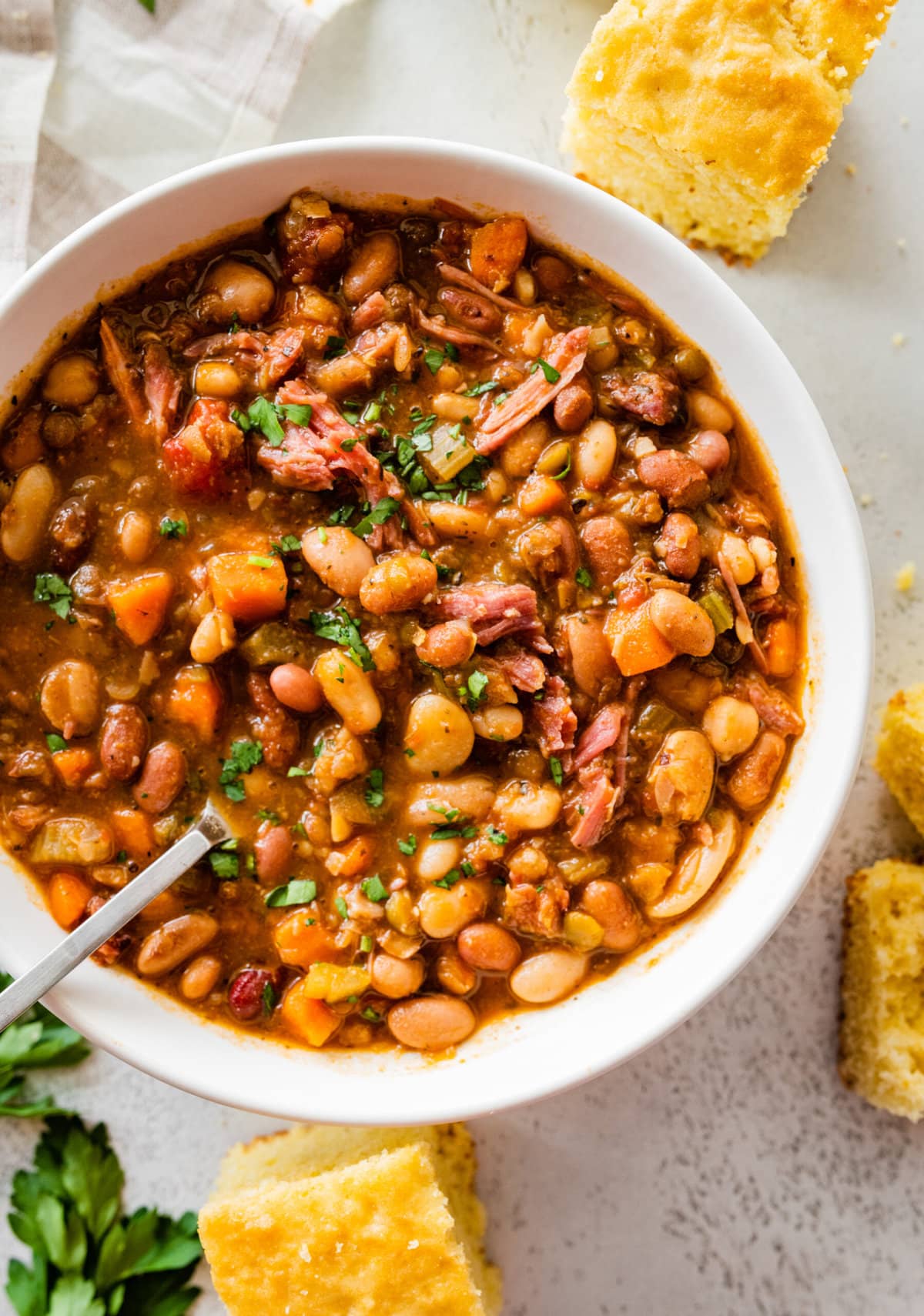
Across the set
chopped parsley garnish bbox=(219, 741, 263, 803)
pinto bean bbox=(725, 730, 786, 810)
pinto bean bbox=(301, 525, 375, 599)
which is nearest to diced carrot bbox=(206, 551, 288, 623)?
pinto bean bbox=(301, 525, 375, 599)

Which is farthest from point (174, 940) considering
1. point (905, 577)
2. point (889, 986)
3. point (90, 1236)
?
point (905, 577)

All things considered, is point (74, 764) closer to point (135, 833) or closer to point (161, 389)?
point (135, 833)

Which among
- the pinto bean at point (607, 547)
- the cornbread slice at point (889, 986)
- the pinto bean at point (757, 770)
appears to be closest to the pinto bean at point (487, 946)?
the pinto bean at point (757, 770)

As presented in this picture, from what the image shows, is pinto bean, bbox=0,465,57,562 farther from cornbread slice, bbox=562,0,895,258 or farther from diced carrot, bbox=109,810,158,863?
cornbread slice, bbox=562,0,895,258

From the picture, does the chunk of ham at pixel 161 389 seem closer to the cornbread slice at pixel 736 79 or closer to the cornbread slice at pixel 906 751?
the cornbread slice at pixel 736 79

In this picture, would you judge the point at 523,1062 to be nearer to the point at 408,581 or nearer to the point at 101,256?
the point at 408,581
